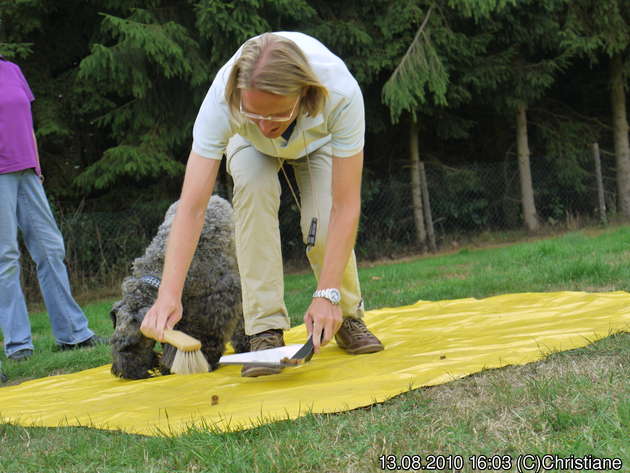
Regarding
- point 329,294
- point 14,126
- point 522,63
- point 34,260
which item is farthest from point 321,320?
point 522,63

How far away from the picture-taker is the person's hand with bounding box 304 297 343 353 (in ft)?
7.18

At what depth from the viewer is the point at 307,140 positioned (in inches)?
100

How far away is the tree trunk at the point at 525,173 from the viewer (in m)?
9.45

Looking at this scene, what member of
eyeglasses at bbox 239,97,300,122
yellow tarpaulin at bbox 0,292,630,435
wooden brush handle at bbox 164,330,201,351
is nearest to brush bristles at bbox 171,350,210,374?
yellow tarpaulin at bbox 0,292,630,435

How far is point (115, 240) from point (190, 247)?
233 inches

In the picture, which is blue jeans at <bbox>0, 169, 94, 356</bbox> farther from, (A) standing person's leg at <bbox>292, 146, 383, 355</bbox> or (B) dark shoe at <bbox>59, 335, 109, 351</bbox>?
(A) standing person's leg at <bbox>292, 146, 383, 355</bbox>

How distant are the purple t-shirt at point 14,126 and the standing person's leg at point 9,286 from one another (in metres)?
0.10

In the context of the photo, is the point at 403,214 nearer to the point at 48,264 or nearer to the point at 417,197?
the point at 417,197

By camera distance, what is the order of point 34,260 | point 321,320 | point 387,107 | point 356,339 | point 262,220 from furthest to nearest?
point 387,107
point 34,260
point 356,339
point 262,220
point 321,320

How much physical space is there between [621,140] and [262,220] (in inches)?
346

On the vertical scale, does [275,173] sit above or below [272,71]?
below

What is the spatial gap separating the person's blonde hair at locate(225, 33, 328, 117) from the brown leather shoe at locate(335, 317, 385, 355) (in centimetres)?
117

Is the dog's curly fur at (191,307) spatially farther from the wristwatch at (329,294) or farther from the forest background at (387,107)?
the forest background at (387,107)

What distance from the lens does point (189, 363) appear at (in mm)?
2662
